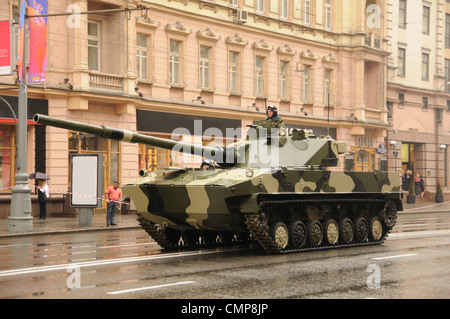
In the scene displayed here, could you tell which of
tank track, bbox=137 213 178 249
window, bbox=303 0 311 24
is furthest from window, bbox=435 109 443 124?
tank track, bbox=137 213 178 249

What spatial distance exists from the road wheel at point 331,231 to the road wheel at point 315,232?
0.47 ft

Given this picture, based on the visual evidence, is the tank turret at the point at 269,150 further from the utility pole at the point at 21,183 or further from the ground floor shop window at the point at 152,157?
the ground floor shop window at the point at 152,157

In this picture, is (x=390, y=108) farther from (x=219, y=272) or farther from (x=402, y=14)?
(x=219, y=272)

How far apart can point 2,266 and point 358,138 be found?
3148 cm

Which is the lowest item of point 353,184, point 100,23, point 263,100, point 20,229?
point 20,229

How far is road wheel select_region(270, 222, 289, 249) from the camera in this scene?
49.1 feet

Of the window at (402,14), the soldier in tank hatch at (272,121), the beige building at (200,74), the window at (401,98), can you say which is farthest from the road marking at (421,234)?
the window at (402,14)

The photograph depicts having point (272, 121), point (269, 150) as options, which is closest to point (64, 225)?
point (272, 121)

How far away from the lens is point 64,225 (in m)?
Answer: 24.2

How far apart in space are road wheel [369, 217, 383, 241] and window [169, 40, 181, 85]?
15.7m

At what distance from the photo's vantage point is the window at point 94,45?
95.5 ft

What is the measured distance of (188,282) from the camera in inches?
434

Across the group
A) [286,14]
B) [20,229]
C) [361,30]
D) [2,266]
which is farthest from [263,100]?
[2,266]
